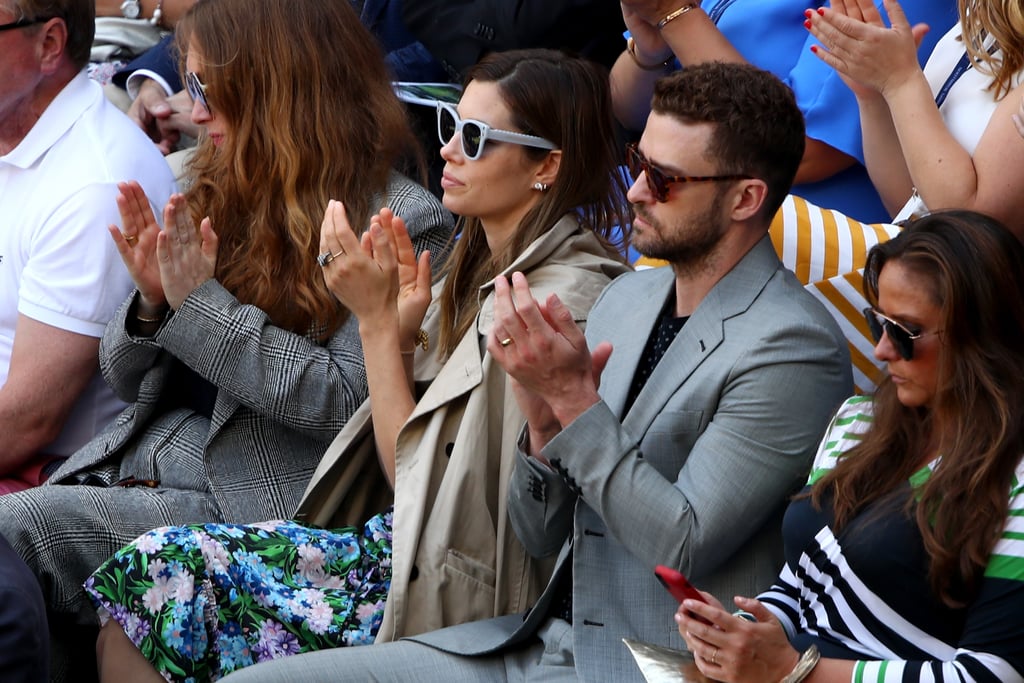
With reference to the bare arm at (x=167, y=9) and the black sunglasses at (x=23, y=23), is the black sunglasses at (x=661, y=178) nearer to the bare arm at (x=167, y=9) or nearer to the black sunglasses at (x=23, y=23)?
the black sunglasses at (x=23, y=23)

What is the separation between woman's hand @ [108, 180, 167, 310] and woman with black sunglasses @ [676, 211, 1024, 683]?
6.54ft

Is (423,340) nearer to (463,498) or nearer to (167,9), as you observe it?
(463,498)

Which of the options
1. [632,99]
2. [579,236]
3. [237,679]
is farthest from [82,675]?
[632,99]

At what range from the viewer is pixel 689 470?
2.88 metres

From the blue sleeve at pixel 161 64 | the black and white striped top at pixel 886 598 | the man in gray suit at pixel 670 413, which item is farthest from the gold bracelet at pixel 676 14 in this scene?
the blue sleeve at pixel 161 64

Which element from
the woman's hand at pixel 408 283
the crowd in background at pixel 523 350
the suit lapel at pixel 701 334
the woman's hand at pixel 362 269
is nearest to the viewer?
the crowd in background at pixel 523 350

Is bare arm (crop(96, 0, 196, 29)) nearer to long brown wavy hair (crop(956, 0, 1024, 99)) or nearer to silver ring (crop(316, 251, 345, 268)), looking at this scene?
silver ring (crop(316, 251, 345, 268))

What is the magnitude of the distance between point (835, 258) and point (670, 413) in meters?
0.70

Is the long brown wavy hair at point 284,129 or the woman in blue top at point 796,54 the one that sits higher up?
the woman in blue top at point 796,54

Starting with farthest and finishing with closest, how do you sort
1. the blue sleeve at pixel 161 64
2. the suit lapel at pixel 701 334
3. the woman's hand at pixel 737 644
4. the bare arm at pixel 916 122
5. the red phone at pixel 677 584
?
the blue sleeve at pixel 161 64, the bare arm at pixel 916 122, the suit lapel at pixel 701 334, the woman's hand at pixel 737 644, the red phone at pixel 677 584

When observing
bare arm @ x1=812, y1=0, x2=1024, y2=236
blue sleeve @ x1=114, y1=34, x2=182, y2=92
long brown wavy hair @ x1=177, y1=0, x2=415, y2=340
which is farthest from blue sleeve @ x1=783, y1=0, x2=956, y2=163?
blue sleeve @ x1=114, y1=34, x2=182, y2=92

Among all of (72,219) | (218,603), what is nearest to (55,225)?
(72,219)

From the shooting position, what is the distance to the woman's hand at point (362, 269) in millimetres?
3574

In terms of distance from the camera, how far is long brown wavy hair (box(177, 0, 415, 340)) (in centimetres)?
414
